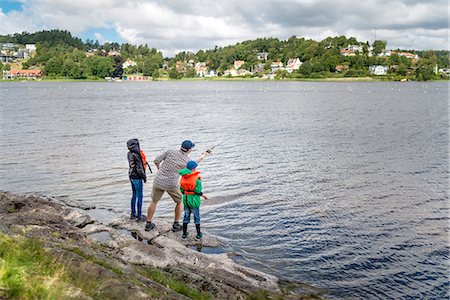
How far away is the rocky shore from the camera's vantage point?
7.60 m

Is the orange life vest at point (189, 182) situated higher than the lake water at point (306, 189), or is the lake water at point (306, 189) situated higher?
the orange life vest at point (189, 182)

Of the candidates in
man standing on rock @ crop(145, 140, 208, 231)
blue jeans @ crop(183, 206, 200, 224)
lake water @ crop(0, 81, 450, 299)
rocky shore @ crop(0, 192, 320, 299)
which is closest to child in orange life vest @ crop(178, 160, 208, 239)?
blue jeans @ crop(183, 206, 200, 224)

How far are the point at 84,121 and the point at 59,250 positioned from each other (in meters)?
45.3

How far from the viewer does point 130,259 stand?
10.8 meters

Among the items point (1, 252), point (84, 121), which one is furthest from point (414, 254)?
point (84, 121)

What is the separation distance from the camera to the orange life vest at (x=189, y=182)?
41.2ft

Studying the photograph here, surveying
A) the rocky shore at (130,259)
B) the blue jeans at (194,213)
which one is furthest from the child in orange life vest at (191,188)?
the rocky shore at (130,259)

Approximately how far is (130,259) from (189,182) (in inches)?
110

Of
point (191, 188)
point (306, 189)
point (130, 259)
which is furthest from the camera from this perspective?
point (306, 189)

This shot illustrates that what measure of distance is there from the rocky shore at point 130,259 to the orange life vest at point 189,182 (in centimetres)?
146

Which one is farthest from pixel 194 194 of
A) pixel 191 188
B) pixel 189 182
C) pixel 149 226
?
Result: pixel 149 226

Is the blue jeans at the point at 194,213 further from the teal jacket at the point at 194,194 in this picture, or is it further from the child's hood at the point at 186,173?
the child's hood at the point at 186,173

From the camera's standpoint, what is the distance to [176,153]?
12.8 m

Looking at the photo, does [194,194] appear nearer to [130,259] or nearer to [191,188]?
[191,188]
